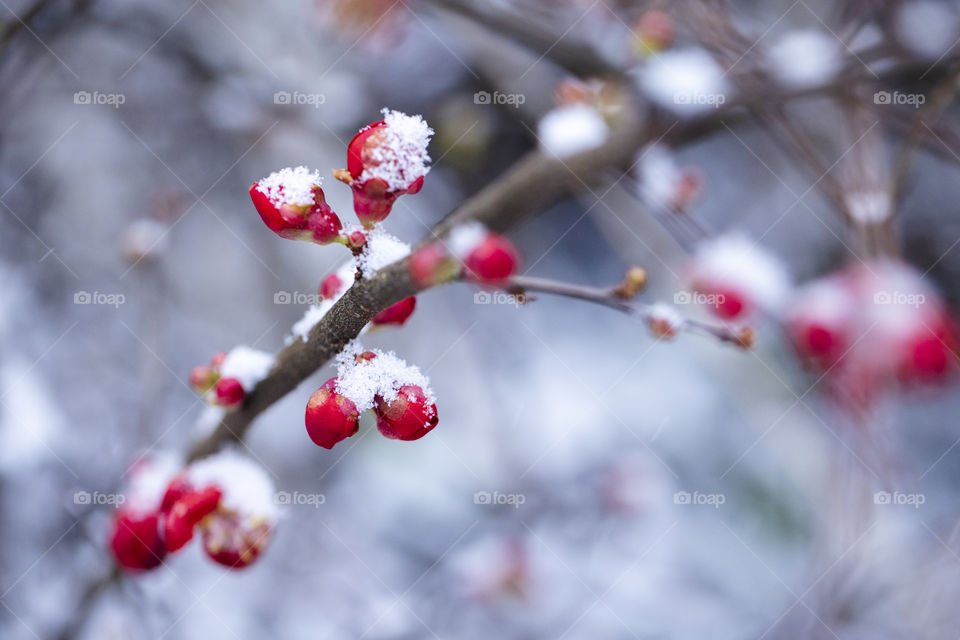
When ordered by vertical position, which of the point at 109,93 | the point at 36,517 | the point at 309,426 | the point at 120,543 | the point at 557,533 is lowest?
the point at 36,517

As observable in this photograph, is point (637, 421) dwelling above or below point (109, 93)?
above

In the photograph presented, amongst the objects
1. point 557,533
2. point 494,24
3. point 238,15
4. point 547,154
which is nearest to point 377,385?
point 547,154

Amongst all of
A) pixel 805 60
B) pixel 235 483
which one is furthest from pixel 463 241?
pixel 805 60

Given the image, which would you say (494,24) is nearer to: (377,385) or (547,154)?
(547,154)
